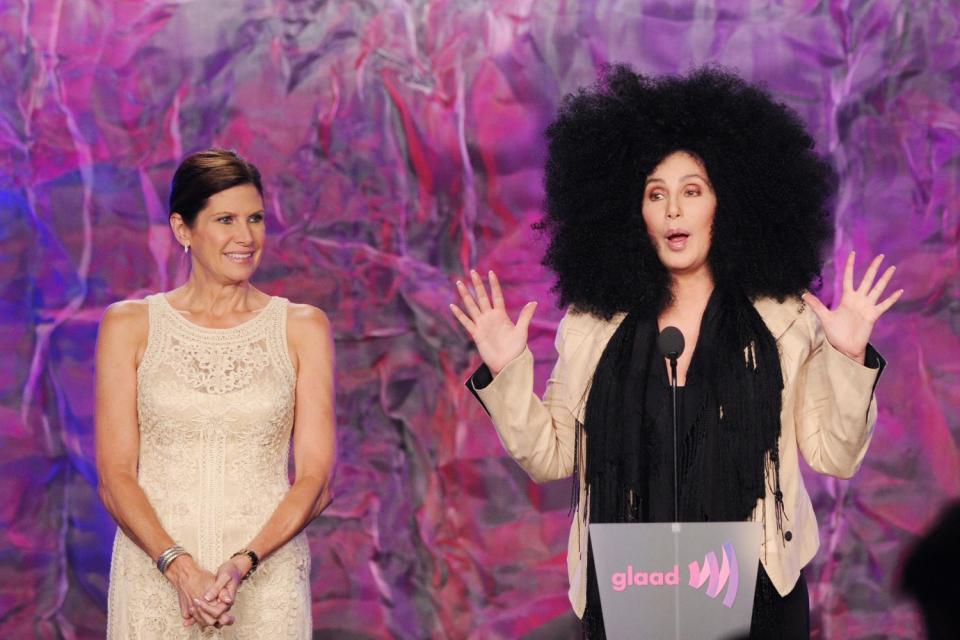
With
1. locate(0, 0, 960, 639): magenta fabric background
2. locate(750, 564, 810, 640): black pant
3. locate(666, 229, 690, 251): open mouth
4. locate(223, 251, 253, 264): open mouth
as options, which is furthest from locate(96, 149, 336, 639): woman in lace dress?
locate(0, 0, 960, 639): magenta fabric background

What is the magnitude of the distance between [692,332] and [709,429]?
0.28m

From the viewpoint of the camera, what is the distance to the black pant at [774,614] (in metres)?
2.87

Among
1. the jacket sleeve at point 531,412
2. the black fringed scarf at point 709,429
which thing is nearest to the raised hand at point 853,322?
the black fringed scarf at point 709,429

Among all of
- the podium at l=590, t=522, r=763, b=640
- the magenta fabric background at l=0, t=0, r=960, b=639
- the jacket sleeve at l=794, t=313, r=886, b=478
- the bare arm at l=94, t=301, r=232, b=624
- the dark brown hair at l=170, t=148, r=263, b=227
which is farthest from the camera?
the magenta fabric background at l=0, t=0, r=960, b=639

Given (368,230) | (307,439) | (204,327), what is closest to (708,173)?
(307,439)

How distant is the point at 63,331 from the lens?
16.1 feet

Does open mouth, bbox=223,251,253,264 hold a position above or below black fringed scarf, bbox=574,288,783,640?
above

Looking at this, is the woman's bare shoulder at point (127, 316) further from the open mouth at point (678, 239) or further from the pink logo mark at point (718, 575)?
the pink logo mark at point (718, 575)

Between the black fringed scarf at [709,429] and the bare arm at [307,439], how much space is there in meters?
0.66

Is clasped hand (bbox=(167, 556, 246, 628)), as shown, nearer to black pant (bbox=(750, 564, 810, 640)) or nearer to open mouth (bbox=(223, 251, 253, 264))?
open mouth (bbox=(223, 251, 253, 264))

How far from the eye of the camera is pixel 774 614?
9.46 feet

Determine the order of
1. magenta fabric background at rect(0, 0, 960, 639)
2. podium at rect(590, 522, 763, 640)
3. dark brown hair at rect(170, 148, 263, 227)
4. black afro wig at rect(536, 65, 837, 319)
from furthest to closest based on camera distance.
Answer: magenta fabric background at rect(0, 0, 960, 639), dark brown hair at rect(170, 148, 263, 227), black afro wig at rect(536, 65, 837, 319), podium at rect(590, 522, 763, 640)

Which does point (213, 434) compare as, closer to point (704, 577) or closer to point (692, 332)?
point (692, 332)

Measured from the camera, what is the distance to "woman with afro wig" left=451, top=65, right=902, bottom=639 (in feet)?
9.62
